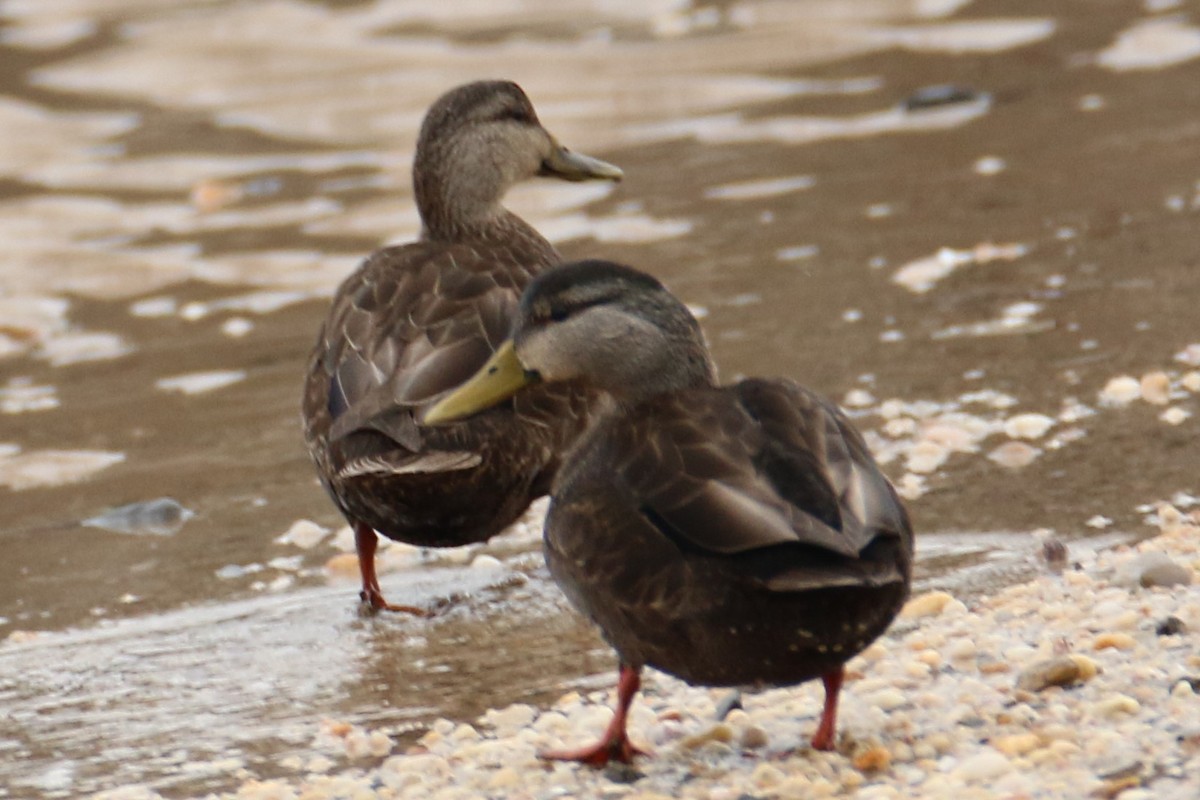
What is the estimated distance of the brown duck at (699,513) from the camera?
361cm

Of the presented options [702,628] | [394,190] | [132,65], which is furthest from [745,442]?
[132,65]

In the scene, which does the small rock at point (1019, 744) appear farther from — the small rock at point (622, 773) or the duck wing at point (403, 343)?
the duck wing at point (403, 343)

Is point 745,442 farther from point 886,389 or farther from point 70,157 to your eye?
point 70,157

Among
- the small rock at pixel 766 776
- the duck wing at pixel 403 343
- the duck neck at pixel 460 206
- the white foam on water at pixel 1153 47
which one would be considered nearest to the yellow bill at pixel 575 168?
the duck neck at pixel 460 206

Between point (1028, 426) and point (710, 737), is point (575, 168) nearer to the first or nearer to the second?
point (1028, 426)

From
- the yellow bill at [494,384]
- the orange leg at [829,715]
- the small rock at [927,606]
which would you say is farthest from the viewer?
the small rock at [927,606]

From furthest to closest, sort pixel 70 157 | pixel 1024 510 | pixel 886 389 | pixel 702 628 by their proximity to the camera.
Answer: pixel 70 157, pixel 886 389, pixel 1024 510, pixel 702 628

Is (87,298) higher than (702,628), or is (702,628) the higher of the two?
(702,628)

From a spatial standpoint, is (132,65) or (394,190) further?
(132,65)

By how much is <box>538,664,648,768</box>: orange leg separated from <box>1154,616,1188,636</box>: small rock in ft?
3.96

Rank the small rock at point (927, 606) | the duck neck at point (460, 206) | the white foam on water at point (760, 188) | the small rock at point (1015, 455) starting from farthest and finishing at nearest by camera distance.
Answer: the white foam on water at point (760, 188) → the duck neck at point (460, 206) → the small rock at point (1015, 455) → the small rock at point (927, 606)

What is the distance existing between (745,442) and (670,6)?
1109 cm

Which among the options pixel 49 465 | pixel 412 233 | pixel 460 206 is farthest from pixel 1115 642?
pixel 412 233

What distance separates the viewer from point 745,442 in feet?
12.7
